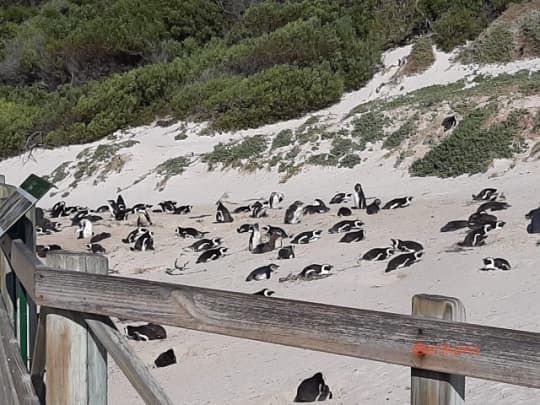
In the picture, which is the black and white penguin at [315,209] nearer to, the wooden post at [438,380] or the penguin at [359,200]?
the penguin at [359,200]

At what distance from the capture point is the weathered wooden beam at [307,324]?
1970mm

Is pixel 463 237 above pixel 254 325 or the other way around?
the other way around

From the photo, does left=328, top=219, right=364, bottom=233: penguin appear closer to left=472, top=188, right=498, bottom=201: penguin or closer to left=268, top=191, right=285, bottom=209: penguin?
left=472, top=188, right=498, bottom=201: penguin

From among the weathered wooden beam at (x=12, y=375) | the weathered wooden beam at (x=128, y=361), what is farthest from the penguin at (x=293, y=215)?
the weathered wooden beam at (x=128, y=361)

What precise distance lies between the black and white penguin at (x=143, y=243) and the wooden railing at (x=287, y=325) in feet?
37.5

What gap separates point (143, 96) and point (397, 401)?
25.3 metres

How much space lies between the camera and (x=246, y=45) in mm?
30844

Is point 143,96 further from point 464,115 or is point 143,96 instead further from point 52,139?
point 464,115

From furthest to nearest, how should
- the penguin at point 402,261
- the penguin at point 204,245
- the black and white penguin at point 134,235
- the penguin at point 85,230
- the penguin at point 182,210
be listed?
the penguin at point 182,210 < the penguin at point 85,230 < the black and white penguin at point 134,235 < the penguin at point 204,245 < the penguin at point 402,261

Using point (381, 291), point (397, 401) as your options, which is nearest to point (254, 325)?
point (397, 401)

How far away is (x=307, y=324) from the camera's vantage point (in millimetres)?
2303

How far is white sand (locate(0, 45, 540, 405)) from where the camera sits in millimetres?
6926

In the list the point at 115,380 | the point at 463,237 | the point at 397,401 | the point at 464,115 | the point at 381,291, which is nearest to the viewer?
the point at 397,401

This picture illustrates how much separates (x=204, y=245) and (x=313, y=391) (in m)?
7.87
